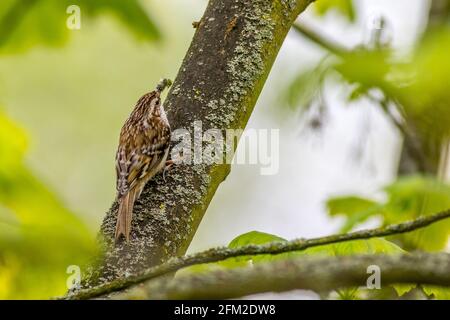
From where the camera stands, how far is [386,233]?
5.64 feet

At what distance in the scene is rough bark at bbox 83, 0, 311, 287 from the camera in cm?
237

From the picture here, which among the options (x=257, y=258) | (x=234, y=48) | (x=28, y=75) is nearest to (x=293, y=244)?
(x=257, y=258)

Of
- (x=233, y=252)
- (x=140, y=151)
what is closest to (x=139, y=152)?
(x=140, y=151)

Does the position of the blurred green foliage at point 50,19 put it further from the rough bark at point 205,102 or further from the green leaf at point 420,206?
the green leaf at point 420,206

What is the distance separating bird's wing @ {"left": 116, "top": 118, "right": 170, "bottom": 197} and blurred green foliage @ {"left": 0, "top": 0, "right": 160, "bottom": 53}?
0.43m

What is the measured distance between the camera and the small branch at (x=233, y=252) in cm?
161

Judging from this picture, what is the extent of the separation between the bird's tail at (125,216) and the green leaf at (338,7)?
2774mm

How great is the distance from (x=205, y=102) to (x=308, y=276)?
4.47 ft

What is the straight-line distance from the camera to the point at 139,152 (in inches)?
147

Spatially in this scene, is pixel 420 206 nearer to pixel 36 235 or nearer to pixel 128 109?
pixel 36 235

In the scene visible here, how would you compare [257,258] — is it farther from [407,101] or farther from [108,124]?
[108,124]

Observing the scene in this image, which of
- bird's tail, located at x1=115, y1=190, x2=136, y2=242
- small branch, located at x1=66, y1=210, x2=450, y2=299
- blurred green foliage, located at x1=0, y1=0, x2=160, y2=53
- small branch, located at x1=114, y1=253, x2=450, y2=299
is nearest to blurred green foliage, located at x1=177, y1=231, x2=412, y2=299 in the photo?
bird's tail, located at x1=115, y1=190, x2=136, y2=242

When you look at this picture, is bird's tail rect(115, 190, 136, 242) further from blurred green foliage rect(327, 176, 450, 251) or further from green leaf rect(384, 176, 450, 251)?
green leaf rect(384, 176, 450, 251)

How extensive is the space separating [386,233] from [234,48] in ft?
3.78
